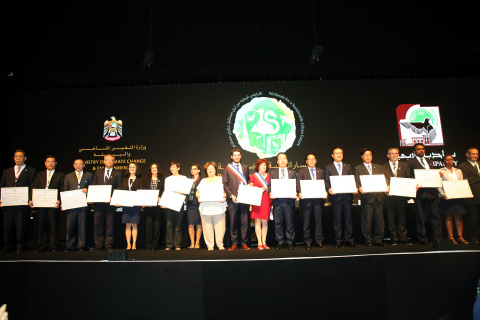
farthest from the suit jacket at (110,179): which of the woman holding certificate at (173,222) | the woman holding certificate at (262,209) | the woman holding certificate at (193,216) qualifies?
the woman holding certificate at (262,209)

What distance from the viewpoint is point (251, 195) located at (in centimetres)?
427

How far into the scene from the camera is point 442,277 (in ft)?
9.02

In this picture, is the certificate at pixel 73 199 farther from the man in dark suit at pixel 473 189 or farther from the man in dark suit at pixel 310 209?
the man in dark suit at pixel 473 189

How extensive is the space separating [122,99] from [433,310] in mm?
6577

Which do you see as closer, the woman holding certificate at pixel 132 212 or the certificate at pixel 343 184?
the certificate at pixel 343 184

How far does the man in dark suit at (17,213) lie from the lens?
470 cm

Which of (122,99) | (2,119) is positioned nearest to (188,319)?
(122,99)

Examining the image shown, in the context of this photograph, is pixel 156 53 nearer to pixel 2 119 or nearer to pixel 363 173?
pixel 2 119

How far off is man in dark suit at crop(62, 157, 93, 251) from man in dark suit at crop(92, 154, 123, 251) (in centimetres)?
17

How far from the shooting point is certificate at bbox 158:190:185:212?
4562 mm

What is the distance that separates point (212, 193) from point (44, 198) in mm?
2793

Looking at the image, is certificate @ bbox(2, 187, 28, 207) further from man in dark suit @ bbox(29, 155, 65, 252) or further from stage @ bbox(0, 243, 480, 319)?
stage @ bbox(0, 243, 480, 319)

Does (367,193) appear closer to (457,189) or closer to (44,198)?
(457,189)

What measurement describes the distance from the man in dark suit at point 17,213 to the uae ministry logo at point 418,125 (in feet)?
24.3
